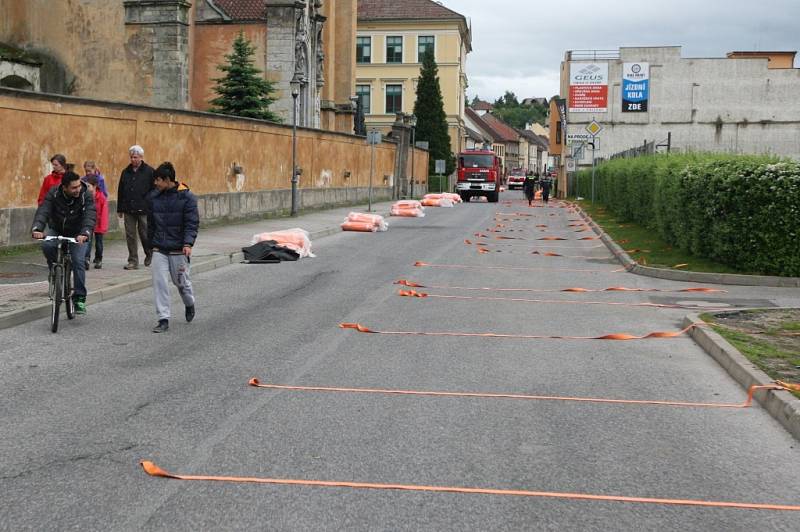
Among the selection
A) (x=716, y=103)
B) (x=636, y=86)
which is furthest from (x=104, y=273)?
(x=716, y=103)

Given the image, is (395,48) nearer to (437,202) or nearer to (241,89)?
(437,202)

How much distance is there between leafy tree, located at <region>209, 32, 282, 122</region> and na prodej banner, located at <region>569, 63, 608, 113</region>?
34.9 meters

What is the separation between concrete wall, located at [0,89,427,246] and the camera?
57.4 feet

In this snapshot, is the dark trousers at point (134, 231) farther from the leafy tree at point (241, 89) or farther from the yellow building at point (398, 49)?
the yellow building at point (398, 49)

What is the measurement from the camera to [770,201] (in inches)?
623

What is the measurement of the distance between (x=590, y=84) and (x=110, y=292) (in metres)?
61.1

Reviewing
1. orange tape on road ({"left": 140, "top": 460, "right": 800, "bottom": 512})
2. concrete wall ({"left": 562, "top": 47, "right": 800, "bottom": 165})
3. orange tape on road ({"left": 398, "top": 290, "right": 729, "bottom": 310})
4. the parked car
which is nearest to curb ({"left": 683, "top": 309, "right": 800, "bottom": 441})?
orange tape on road ({"left": 140, "top": 460, "right": 800, "bottom": 512})

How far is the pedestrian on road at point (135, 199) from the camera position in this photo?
50.4 ft

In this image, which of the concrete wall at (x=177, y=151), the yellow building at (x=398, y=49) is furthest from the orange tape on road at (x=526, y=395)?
the yellow building at (x=398, y=49)

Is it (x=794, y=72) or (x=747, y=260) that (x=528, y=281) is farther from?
(x=794, y=72)

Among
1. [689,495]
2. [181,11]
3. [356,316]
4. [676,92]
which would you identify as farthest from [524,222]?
[676,92]

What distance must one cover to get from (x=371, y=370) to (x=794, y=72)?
6731 centimetres

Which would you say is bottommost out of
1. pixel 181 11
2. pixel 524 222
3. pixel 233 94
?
pixel 524 222

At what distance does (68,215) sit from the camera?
11.0 m
